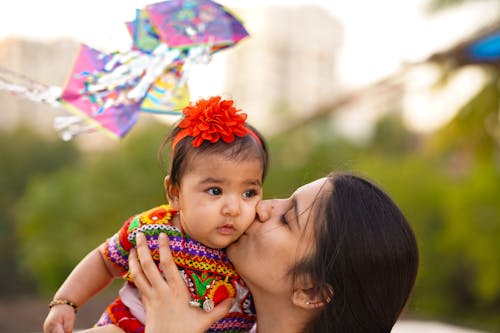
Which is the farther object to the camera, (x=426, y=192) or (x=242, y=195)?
(x=426, y=192)

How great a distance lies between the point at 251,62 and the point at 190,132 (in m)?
40.5

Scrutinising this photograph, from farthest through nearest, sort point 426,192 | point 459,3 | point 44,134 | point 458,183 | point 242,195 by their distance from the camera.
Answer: point 44,134
point 426,192
point 458,183
point 459,3
point 242,195

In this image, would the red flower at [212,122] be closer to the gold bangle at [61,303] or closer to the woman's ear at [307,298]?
the woman's ear at [307,298]

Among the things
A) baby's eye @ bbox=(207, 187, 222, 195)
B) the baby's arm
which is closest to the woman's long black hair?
baby's eye @ bbox=(207, 187, 222, 195)

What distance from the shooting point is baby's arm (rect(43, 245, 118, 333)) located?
2041 mm

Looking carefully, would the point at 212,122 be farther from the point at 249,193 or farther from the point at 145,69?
the point at 145,69

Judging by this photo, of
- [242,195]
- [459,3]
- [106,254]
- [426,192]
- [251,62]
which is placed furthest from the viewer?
[251,62]

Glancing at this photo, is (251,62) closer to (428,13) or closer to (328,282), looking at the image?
(428,13)

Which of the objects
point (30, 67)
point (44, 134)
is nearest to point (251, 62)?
point (44, 134)

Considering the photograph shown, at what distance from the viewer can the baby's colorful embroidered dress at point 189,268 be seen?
78.1 inches

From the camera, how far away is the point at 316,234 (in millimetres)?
1961

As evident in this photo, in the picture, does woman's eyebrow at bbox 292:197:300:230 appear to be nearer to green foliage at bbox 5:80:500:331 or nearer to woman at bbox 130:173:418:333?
woman at bbox 130:173:418:333

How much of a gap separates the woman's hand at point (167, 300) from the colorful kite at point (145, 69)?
1.75 feet

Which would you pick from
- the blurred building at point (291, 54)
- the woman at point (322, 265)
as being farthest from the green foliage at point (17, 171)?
the blurred building at point (291, 54)
